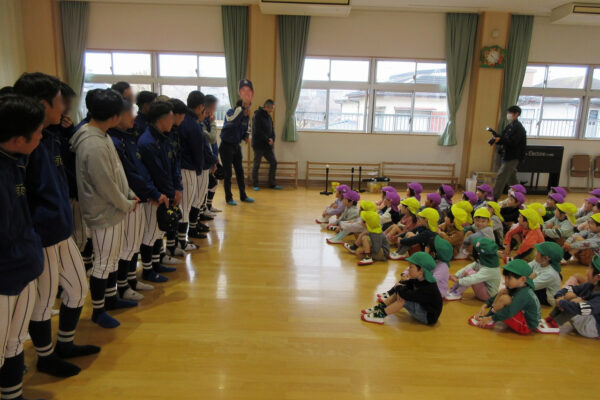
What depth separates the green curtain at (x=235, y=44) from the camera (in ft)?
24.5

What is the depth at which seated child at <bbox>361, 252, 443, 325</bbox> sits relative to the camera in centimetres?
267

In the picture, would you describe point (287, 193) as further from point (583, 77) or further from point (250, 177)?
point (583, 77)

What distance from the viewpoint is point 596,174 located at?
8.16 m

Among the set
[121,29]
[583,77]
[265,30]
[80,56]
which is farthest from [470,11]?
[80,56]

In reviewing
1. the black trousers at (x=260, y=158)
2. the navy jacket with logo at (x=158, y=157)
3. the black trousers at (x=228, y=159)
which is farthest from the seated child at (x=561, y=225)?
the black trousers at (x=260, y=158)

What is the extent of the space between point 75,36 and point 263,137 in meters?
4.11

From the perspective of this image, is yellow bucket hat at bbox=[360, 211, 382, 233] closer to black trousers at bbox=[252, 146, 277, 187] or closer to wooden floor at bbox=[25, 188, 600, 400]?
wooden floor at bbox=[25, 188, 600, 400]

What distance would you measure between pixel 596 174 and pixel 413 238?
263 inches

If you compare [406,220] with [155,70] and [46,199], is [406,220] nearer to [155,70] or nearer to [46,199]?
[46,199]

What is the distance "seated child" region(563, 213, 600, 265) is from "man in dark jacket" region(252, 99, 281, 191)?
483 cm

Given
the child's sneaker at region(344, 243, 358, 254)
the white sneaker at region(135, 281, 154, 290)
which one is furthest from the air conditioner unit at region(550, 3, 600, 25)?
the white sneaker at region(135, 281, 154, 290)

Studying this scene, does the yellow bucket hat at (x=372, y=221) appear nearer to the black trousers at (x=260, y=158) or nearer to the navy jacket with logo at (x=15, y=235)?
the navy jacket with logo at (x=15, y=235)

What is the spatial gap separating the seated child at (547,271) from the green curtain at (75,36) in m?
7.74

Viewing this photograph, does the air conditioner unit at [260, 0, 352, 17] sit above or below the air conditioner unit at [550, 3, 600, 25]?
below
